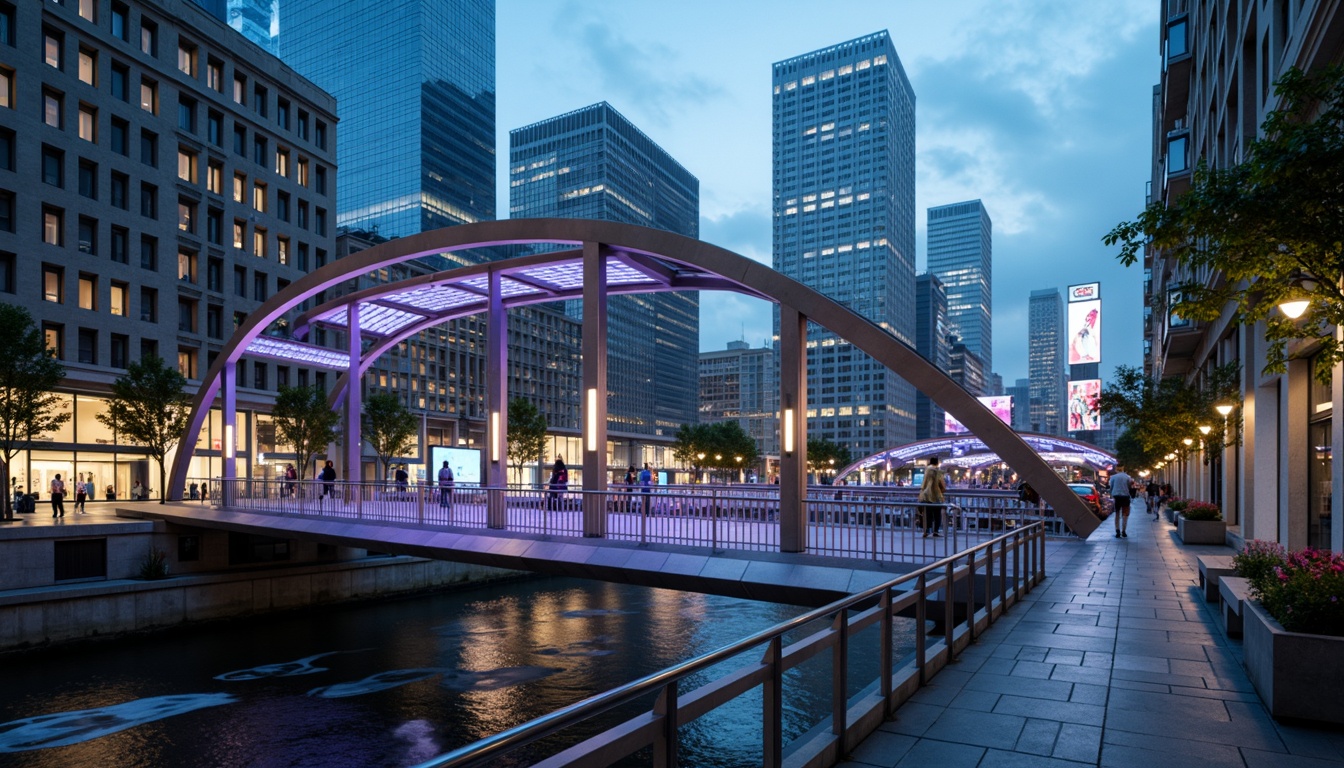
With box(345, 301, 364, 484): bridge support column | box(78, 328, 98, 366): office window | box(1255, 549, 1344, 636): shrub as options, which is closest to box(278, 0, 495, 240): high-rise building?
box(78, 328, 98, 366): office window

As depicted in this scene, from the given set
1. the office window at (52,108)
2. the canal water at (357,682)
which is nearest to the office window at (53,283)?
the office window at (52,108)

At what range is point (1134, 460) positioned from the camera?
8081 cm

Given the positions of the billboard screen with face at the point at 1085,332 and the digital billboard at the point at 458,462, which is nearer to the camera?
the digital billboard at the point at 458,462

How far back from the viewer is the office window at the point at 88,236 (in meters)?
41.9

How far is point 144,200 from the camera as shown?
150 ft

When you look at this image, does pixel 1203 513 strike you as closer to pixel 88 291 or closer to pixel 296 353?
pixel 296 353

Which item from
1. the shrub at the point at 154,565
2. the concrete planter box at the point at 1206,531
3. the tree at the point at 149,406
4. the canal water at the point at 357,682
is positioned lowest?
the canal water at the point at 357,682

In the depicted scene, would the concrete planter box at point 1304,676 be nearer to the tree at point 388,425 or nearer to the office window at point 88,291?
the office window at point 88,291

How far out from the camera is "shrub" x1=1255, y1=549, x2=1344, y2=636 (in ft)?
21.4

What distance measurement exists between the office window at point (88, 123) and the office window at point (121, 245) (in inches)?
171

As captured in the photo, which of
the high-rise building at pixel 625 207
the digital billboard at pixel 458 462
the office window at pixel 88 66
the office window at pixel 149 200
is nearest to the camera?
the digital billboard at pixel 458 462

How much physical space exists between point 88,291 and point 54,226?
3305 millimetres

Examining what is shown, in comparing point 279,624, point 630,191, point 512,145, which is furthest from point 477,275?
point 512,145

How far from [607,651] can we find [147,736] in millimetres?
10133
